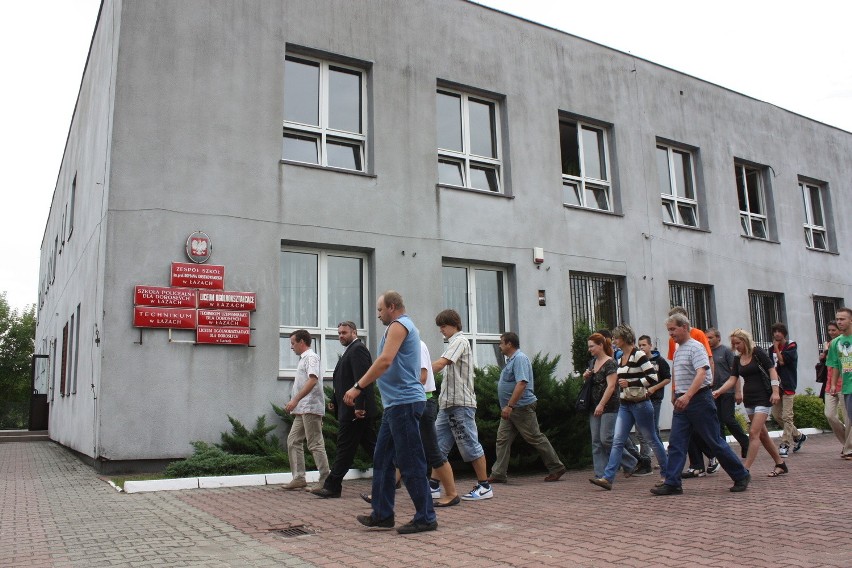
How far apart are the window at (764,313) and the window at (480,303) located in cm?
761

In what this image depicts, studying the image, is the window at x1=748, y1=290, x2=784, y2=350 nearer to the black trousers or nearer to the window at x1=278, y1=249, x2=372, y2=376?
the window at x1=278, y1=249, x2=372, y2=376

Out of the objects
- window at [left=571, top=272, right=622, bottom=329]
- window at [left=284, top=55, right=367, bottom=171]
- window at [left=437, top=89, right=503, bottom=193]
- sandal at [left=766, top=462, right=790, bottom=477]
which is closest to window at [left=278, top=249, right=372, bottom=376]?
window at [left=284, top=55, right=367, bottom=171]

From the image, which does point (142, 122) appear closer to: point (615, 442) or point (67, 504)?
point (67, 504)

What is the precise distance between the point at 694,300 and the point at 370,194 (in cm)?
852

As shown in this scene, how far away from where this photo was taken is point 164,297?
1030 cm

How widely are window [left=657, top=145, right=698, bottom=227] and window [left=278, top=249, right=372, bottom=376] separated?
7883 mm

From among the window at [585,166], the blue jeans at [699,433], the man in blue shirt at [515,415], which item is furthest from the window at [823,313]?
the blue jeans at [699,433]

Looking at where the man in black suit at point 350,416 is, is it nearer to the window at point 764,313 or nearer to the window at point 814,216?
the window at point 764,313

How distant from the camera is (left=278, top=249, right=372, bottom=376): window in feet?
37.9

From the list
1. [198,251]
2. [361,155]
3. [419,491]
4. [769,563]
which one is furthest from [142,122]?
[769,563]

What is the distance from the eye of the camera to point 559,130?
50.0 ft

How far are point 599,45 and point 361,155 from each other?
6.70 meters

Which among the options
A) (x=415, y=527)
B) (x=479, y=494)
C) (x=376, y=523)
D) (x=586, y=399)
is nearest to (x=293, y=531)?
(x=376, y=523)

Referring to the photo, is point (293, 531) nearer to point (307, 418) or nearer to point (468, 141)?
point (307, 418)
